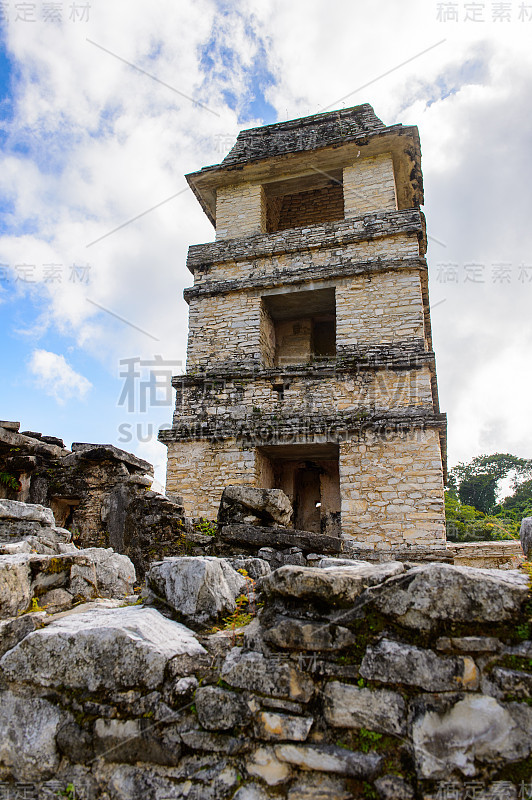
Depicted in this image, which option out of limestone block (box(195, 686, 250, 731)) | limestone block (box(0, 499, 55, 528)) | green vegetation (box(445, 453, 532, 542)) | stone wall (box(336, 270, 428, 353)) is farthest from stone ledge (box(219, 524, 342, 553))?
green vegetation (box(445, 453, 532, 542))

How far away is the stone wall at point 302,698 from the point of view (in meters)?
2.16

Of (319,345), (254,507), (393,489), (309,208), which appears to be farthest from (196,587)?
(309,208)

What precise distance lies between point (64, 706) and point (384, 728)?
1634 millimetres

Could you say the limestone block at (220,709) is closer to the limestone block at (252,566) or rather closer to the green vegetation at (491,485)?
the limestone block at (252,566)

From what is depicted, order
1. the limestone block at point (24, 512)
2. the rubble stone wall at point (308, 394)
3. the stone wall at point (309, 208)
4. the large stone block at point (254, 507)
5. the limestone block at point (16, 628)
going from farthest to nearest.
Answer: the stone wall at point (309, 208) < the rubble stone wall at point (308, 394) < the large stone block at point (254, 507) < the limestone block at point (24, 512) < the limestone block at point (16, 628)

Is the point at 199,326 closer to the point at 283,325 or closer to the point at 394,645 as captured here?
the point at 283,325

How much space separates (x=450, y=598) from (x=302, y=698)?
2.83ft

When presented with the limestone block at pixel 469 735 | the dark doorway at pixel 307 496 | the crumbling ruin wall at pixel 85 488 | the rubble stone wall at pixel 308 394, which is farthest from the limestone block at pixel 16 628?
the dark doorway at pixel 307 496

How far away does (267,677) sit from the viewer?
2.42 meters

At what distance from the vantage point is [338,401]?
980 centimetres

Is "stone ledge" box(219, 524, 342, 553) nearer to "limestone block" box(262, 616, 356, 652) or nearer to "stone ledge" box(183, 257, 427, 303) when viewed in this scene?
"limestone block" box(262, 616, 356, 652)

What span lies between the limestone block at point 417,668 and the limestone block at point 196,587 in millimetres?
1024

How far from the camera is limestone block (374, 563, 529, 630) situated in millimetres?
2330

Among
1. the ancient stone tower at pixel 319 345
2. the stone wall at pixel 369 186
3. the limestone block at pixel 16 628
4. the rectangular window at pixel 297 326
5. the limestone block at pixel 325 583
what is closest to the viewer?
the limestone block at pixel 325 583
